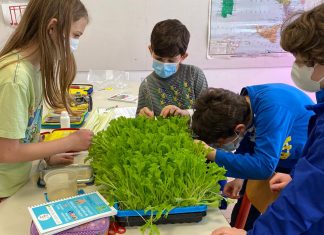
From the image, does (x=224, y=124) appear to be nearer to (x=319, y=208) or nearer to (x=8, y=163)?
(x=319, y=208)

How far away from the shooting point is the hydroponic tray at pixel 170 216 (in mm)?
994

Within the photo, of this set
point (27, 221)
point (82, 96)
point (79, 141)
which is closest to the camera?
point (27, 221)

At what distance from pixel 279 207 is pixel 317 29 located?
511mm

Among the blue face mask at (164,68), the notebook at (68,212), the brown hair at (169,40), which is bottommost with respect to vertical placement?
the notebook at (68,212)

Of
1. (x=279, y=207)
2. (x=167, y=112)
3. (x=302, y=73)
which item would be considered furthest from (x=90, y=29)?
(x=279, y=207)

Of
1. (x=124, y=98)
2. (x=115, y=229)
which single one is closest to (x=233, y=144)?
(x=115, y=229)

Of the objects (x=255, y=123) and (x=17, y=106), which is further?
(x=255, y=123)

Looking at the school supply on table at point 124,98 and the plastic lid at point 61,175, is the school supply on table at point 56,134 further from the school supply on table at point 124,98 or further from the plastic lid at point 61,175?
the school supply on table at point 124,98

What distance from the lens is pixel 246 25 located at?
3.21m

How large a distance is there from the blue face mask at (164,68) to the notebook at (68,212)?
0.93m

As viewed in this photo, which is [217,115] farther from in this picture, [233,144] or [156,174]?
[156,174]

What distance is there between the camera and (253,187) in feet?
5.16

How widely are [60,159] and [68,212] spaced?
45cm

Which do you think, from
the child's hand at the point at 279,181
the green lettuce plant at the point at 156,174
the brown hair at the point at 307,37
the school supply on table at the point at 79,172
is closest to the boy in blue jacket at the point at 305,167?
the brown hair at the point at 307,37
